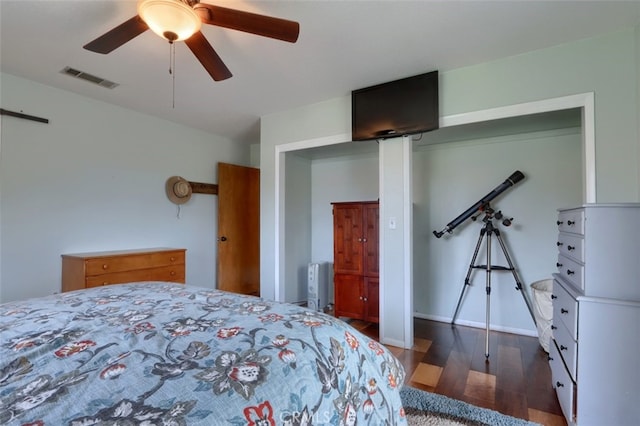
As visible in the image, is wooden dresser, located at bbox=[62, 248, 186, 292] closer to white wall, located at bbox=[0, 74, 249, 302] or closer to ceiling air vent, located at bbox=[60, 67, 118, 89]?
white wall, located at bbox=[0, 74, 249, 302]

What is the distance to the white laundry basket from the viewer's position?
8.43 ft

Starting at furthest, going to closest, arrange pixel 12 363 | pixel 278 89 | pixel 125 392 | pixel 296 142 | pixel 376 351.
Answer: pixel 296 142 < pixel 278 89 < pixel 376 351 < pixel 12 363 < pixel 125 392

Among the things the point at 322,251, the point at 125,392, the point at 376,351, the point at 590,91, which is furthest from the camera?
the point at 322,251

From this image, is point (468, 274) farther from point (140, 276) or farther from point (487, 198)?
point (140, 276)

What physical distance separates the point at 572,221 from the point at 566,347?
69 cm

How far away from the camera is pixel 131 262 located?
9.66 ft

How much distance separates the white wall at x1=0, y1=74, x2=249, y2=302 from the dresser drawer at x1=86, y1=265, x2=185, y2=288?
1.63 ft

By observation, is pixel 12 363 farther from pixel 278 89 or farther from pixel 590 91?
pixel 590 91

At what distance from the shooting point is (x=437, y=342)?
287cm

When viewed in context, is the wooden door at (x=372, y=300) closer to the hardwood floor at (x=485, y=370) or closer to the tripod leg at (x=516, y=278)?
the hardwood floor at (x=485, y=370)

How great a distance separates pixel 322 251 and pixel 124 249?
7.89ft

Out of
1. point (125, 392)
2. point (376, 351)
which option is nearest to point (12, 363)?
point (125, 392)

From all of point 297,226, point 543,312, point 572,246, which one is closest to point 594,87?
point 572,246

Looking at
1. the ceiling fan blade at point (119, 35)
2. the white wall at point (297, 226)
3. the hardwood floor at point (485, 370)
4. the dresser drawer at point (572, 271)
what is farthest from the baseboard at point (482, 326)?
the ceiling fan blade at point (119, 35)
